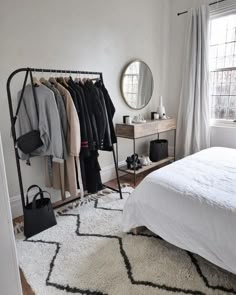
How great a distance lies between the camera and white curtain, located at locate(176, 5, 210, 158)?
10.3 ft

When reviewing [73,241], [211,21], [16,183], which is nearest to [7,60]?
[16,183]

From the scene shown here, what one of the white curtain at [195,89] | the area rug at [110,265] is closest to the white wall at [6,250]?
the area rug at [110,265]

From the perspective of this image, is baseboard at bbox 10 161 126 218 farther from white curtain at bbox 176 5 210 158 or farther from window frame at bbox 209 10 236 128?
window frame at bbox 209 10 236 128

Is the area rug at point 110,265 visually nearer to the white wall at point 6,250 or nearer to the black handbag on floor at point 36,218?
the black handbag on floor at point 36,218

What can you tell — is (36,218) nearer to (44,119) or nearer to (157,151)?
(44,119)

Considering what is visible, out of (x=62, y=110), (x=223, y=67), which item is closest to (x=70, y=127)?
(x=62, y=110)

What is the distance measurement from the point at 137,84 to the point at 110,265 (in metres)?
2.48

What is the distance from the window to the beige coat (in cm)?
236

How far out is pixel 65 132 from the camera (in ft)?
6.87

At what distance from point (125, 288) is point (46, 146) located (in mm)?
1311

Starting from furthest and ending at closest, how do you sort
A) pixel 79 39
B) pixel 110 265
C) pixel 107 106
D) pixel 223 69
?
pixel 223 69, pixel 79 39, pixel 107 106, pixel 110 265

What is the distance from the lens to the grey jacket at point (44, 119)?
197 centimetres

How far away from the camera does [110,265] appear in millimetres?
1617

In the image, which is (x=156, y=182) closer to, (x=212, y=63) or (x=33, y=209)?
(x=33, y=209)
